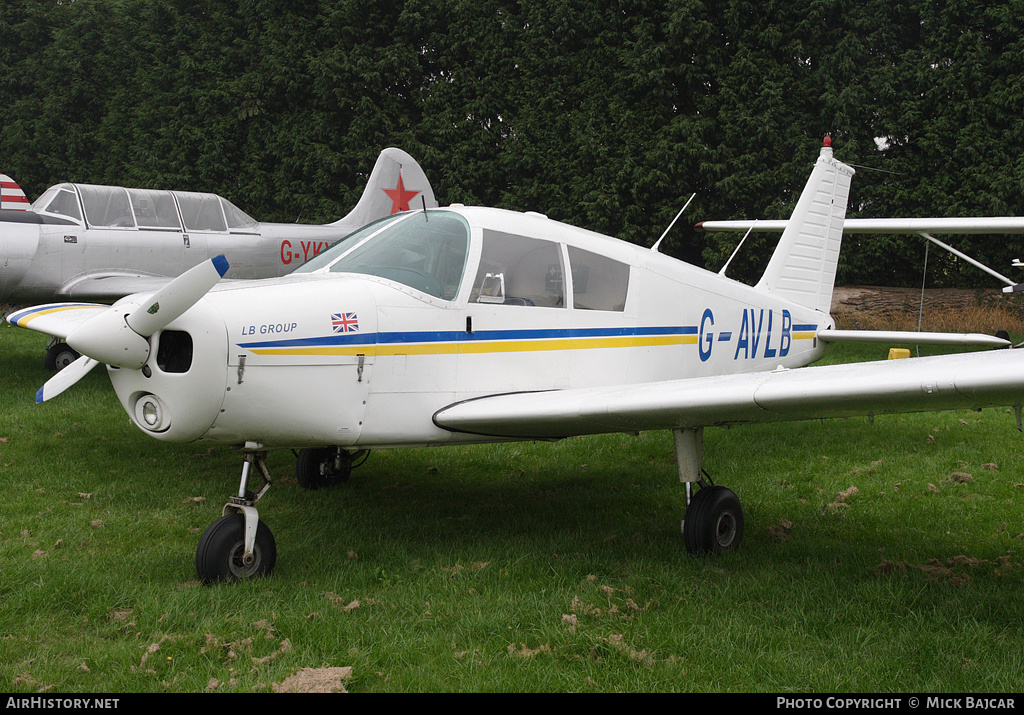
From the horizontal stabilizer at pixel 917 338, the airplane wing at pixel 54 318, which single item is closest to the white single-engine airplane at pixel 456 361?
the horizontal stabilizer at pixel 917 338

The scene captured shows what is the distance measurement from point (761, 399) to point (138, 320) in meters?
2.79

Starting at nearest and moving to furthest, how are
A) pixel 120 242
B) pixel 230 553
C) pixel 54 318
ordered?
pixel 230 553, pixel 54 318, pixel 120 242

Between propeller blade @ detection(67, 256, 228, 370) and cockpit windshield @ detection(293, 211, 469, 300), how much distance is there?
1.08 m

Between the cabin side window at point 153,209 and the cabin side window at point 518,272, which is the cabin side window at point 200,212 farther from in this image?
the cabin side window at point 518,272

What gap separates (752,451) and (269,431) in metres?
4.66

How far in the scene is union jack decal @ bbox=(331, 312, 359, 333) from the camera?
4.11 metres

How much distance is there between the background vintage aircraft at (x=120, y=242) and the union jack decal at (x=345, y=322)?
6.86 meters

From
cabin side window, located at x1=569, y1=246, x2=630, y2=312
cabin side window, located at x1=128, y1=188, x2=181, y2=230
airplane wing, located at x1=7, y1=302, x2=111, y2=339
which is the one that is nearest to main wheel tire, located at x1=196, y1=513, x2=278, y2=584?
cabin side window, located at x1=569, y1=246, x2=630, y2=312

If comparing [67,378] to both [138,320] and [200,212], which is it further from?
[200,212]

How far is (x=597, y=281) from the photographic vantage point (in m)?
5.22

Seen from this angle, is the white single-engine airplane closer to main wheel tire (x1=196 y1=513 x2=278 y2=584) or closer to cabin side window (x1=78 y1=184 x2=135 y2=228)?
main wheel tire (x1=196 y1=513 x2=278 y2=584)

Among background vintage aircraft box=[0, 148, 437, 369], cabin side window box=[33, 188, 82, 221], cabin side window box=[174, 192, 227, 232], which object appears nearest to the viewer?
background vintage aircraft box=[0, 148, 437, 369]

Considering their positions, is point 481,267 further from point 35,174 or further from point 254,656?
point 35,174

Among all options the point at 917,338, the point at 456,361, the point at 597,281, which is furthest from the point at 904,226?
the point at 456,361
